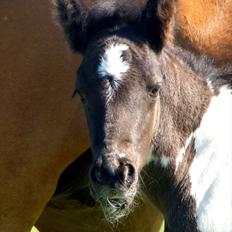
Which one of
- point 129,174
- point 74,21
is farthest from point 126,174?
point 74,21

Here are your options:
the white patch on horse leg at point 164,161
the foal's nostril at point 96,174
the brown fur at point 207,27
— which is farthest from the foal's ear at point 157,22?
the foal's nostril at point 96,174

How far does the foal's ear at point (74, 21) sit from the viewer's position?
6.93 meters

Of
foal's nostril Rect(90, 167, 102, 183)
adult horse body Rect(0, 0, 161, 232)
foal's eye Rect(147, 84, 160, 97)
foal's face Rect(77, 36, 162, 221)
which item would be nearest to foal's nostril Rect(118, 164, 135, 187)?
foal's face Rect(77, 36, 162, 221)

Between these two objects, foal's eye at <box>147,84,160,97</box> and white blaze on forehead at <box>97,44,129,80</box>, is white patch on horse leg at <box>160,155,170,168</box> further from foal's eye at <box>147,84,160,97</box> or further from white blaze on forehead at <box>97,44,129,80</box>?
white blaze on forehead at <box>97,44,129,80</box>

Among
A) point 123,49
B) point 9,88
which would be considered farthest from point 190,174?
point 9,88

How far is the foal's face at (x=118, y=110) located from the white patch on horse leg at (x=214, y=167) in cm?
39

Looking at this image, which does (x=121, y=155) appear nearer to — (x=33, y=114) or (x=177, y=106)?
(x=177, y=106)

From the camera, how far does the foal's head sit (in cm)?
638

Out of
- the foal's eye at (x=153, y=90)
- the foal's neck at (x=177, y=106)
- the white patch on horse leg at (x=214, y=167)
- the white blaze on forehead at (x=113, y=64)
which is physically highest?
the white blaze on forehead at (x=113, y=64)

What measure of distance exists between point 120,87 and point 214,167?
844 mm

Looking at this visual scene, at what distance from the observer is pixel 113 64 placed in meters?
6.50

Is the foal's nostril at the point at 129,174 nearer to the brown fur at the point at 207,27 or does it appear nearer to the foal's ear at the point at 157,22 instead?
the foal's ear at the point at 157,22

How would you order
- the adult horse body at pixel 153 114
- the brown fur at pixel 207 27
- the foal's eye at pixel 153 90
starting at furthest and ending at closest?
the brown fur at pixel 207 27 < the foal's eye at pixel 153 90 < the adult horse body at pixel 153 114

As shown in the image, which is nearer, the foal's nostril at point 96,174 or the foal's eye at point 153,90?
the foal's nostril at point 96,174
